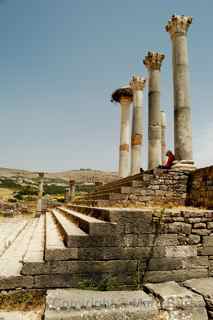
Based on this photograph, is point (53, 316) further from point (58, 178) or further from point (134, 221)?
point (58, 178)

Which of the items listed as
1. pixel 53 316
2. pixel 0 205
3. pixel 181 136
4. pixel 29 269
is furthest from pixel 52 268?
pixel 0 205

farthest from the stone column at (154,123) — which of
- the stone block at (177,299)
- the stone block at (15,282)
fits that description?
the stone block at (15,282)

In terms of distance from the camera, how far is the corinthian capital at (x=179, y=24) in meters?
12.5

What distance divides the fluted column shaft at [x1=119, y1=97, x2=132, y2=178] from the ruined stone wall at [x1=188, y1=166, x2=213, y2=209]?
10823mm

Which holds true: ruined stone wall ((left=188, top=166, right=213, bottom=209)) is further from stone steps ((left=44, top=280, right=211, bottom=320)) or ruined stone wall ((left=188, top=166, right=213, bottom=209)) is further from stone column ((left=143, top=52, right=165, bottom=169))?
stone steps ((left=44, top=280, right=211, bottom=320))

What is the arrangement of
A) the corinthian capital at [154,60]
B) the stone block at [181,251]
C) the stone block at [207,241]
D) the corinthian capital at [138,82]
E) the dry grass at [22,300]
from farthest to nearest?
the corinthian capital at [138,82] → the corinthian capital at [154,60] → the stone block at [207,241] → the stone block at [181,251] → the dry grass at [22,300]

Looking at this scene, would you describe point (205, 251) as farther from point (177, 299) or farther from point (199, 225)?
point (177, 299)

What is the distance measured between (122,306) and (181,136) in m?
8.85

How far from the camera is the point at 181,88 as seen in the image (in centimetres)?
1204

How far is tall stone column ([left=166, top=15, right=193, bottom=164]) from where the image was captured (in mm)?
11602

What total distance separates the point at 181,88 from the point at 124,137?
10185 mm

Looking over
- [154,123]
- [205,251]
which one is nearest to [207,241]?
[205,251]

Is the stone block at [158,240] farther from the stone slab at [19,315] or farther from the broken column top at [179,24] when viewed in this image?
the broken column top at [179,24]

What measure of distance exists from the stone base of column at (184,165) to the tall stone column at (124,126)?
10176mm
